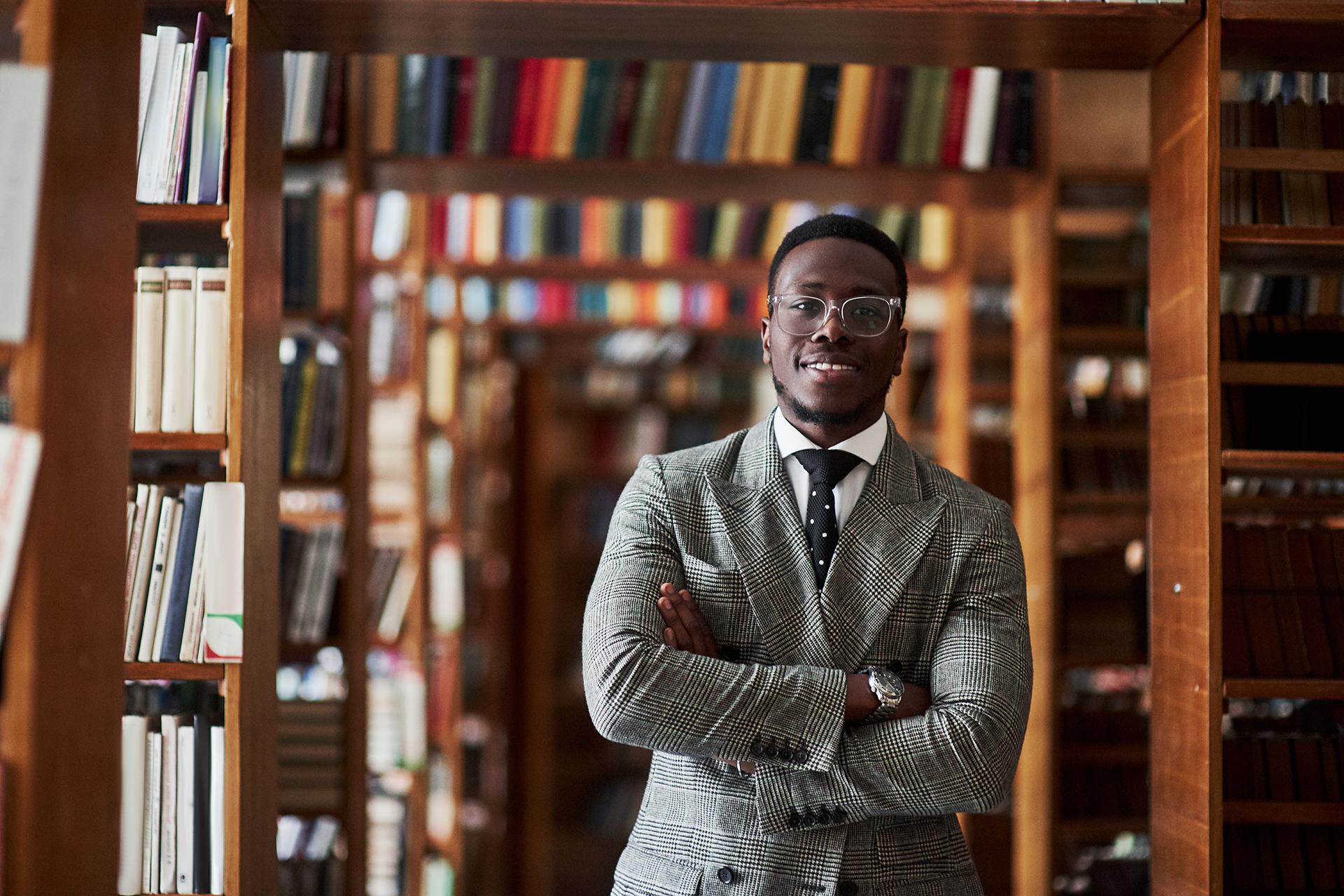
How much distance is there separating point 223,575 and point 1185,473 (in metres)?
1.63

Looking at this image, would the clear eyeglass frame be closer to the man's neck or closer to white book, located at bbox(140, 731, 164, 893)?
the man's neck

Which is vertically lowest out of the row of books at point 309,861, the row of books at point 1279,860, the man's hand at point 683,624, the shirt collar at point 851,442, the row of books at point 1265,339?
the row of books at point 309,861

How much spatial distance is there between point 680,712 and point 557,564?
566cm

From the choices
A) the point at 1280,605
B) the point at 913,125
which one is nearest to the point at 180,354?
the point at 1280,605

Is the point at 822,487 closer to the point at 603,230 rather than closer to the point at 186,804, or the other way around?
the point at 186,804

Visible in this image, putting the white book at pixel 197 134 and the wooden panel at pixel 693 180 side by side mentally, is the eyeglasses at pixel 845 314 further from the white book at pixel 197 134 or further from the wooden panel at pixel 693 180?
the wooden panel at pixel 693 180

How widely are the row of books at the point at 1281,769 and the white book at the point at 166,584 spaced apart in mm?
1848

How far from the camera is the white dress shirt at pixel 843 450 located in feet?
6.88

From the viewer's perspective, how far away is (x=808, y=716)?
1842 millimetres

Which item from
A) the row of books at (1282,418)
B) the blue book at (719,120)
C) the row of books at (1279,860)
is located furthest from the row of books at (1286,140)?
the blue book at (719,120)

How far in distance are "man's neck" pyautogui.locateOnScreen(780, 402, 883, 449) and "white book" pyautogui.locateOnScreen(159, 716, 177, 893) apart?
1127mm

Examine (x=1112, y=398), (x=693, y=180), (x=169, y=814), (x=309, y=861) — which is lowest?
(x=309, y=861)

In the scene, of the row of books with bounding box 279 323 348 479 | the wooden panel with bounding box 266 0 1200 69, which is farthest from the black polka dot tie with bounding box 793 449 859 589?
the row of books with bounding box 279 323 348 479

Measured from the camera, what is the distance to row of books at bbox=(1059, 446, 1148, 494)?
3.84 metres
